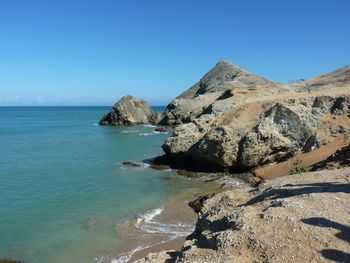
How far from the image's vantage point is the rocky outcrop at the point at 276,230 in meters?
10.1

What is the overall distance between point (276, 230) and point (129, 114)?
76244 mm

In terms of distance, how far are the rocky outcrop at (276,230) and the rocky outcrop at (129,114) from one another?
72.3m

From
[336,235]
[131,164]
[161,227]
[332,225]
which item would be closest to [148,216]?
[161,227]

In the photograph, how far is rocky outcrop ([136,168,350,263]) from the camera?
1007cm

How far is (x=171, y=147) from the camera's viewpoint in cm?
3422

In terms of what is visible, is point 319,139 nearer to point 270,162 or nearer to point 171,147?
point 270,162

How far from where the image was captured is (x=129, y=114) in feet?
283

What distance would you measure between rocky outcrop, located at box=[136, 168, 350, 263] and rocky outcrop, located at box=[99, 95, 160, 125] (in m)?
72.3

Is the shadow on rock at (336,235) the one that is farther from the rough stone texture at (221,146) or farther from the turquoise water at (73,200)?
the rough stone texture at (221,146)

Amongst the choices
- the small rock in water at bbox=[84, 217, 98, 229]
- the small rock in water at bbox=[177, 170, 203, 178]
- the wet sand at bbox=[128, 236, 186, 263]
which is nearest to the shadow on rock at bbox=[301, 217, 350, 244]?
the wet sand at bbox=[128, 236, 186, 263]

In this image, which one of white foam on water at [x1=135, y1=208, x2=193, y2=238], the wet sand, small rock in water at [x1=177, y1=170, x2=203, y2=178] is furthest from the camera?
small rock in water at [x1=177, y1=170, x2=203, y2=178]

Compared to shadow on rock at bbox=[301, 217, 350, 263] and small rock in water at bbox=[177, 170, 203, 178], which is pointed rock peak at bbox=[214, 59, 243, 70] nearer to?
small rock in water at bbox=[177, 170, 203, 178]

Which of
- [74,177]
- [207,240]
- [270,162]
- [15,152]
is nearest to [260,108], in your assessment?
[270,162]

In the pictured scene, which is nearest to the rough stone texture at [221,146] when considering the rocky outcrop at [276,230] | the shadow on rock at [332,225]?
the rocky outcrop at [276,230]
